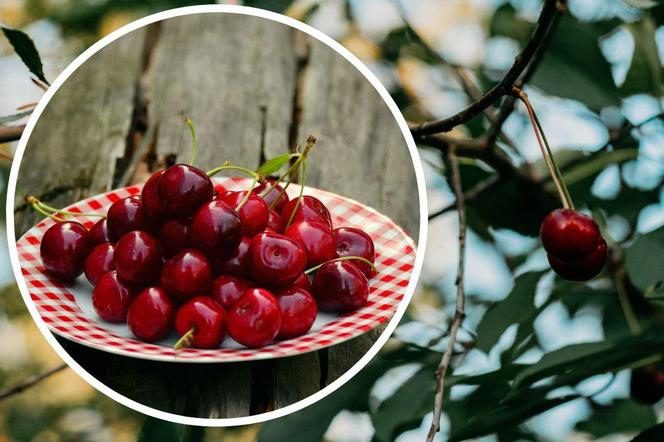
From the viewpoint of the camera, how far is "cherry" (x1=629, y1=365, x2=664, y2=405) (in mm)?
1184

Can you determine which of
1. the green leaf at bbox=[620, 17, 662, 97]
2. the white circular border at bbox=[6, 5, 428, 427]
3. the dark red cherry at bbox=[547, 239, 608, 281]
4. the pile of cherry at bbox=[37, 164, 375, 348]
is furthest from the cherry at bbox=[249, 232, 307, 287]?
the green leaf at bbox=[620, 17, 662, 97]

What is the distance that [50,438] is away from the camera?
173cm

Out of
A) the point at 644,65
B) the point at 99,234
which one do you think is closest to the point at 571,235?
the point at 99,234

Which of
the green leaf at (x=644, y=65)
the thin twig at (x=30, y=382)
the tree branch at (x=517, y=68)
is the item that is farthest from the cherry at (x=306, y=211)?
the green leaf at (x=644, y=65)

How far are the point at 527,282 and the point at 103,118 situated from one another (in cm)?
62

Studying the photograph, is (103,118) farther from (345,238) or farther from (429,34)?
(429,34)

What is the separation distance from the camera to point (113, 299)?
0.78 metres

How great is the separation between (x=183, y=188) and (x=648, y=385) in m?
0.78

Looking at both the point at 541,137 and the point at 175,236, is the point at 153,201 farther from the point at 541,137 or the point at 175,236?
the point at 541,137

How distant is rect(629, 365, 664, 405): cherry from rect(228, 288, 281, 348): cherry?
680 mm

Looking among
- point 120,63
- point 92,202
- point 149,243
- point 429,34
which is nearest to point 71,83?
point 120,63

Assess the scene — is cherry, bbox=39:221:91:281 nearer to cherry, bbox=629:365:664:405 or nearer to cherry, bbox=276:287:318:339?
cherry, bbox=276:287:318:339

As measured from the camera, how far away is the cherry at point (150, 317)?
29.8 inches

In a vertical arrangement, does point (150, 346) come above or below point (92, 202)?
below
